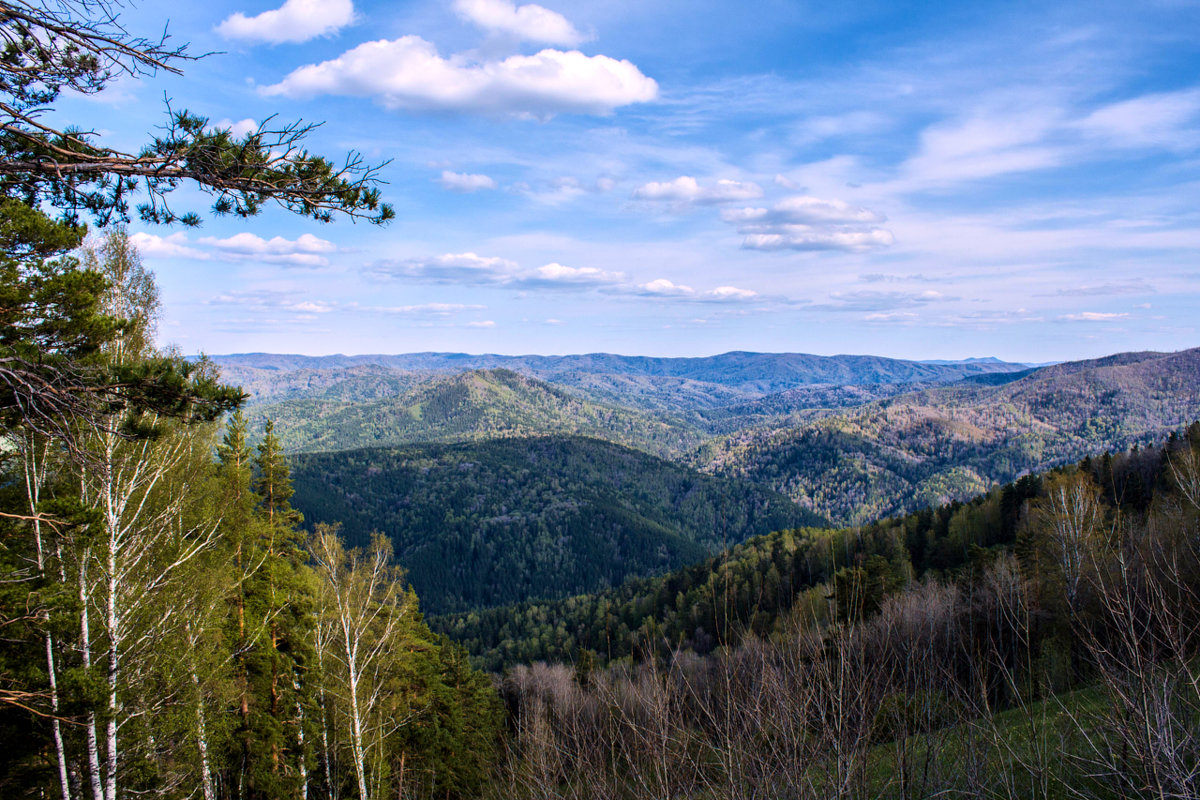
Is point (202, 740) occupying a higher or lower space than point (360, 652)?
higher

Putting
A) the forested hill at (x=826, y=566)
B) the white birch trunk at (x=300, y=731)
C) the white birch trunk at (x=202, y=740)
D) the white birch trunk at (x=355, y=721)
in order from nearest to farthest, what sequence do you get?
the white birch trunk at (x=202, y=740), the white birch trunk at (x=355, y=721), the white birch trunk at (x=300, y=731), the forested hill at (x=826, y=566)

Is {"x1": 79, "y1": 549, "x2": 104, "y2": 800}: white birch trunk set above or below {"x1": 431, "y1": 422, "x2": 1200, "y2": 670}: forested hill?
above

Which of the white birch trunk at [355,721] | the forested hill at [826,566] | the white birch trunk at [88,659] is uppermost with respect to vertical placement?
the white birch trunk at [88,659]

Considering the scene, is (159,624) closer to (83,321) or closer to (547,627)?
(83,321)

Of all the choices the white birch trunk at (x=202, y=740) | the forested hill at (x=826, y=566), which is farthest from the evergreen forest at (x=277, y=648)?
the forested hill at (x=826, y=566)

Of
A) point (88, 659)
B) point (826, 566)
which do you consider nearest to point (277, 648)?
point (88, 659)

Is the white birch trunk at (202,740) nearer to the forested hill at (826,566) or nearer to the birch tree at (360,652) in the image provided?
the birch tree at (360,652)

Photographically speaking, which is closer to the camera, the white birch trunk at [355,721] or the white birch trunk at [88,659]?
the white birch trunk at [88,659]

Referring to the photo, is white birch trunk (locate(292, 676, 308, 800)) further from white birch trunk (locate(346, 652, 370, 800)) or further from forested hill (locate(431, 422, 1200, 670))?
forested hill (locate(431, 422, 1200, 670))

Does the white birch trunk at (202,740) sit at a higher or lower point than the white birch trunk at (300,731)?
higher

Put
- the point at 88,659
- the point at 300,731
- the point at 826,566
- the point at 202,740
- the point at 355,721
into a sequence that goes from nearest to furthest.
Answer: the point at 88,659 → the point at 202,740 → the point at 355,721 → the point at 300,731 → the point at 826,566

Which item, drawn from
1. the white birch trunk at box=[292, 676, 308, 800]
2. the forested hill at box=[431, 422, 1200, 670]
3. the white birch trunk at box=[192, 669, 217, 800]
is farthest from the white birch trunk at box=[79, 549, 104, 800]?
the forested hill at box=[431, 422, 1200, 670]

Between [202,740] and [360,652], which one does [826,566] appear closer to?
[360,652]

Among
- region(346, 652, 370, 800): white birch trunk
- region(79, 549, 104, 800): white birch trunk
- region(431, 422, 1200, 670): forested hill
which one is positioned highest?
region(79, 549, 104, 800): white birch trunk
